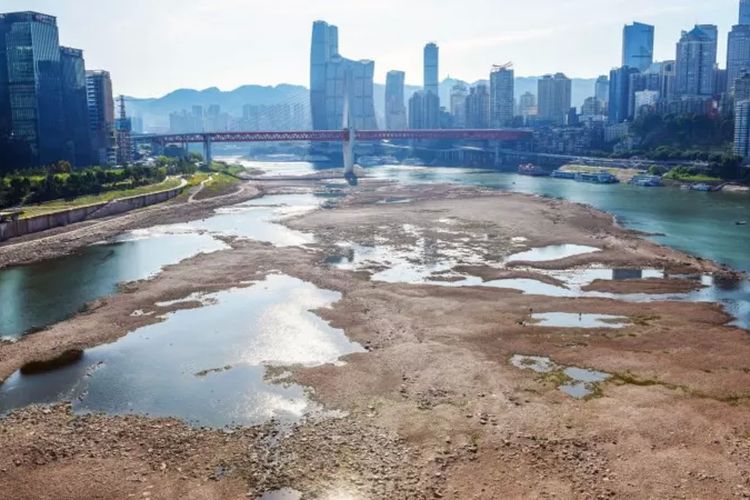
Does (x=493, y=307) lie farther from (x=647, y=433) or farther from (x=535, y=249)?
(x=535, y=249)

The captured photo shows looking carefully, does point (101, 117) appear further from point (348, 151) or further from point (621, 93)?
point (621, 93)

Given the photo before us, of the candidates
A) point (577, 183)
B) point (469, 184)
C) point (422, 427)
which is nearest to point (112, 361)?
point (422, 427)

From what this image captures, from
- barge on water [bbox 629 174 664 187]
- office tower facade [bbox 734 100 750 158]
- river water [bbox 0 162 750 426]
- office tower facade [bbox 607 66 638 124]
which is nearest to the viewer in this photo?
river water [bbox 0 162 750 426]

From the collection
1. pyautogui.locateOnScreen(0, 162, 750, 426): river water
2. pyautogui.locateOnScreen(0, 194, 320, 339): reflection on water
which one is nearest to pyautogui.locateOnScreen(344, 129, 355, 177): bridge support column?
pyautogui.locateOnScreen(0, 194, 320, 339): reflection on water

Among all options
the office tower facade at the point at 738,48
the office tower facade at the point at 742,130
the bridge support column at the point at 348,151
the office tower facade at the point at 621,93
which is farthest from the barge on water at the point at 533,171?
the office tower facade at the point at 738,48

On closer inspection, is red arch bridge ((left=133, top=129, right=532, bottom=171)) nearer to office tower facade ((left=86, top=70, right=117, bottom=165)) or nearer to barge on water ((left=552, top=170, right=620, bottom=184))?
office tower facade ((left=86, top=70, right=117, bottom=165))

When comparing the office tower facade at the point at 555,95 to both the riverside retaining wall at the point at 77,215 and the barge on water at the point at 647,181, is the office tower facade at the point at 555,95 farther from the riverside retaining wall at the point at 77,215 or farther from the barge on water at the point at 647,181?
the riverside retaining wall at the point at 77,215
